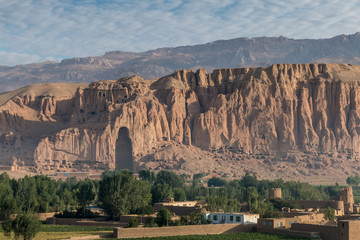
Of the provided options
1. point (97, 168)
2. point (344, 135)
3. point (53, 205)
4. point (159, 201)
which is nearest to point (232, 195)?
point (159, 201)

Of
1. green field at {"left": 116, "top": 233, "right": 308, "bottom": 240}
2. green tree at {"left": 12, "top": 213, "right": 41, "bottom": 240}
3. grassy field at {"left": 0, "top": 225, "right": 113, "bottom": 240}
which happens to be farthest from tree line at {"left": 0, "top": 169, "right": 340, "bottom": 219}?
green tree at {"left": 12, "top": 213, "right": 41, "bottom": 240}

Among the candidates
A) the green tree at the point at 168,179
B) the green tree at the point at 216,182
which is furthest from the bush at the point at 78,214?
the green tree at the point at 216,182

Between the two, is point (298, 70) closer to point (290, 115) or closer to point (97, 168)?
point (290, 115)

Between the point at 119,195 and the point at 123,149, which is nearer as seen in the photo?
the point at 119,195

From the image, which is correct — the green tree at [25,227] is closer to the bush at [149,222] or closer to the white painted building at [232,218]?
the bush at [149,222]

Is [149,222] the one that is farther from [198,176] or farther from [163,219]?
[198,176]

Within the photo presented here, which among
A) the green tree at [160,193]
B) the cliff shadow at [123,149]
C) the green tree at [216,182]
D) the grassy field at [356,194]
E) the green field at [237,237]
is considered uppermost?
the cliff shadow at [123,149]

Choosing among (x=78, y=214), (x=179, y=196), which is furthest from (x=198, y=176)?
(x=78, y=214)
